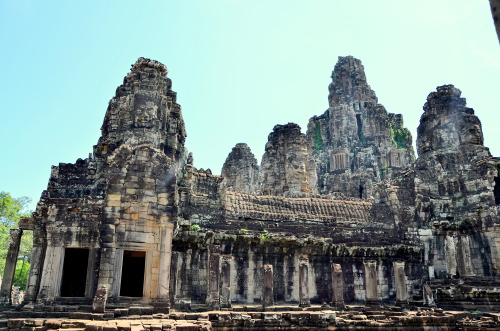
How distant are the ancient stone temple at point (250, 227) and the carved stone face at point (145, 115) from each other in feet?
0.22

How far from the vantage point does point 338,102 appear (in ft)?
176

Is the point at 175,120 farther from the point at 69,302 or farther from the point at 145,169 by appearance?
the point at 69,302

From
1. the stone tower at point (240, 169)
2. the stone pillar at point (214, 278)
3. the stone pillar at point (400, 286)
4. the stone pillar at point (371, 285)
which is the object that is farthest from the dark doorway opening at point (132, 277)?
the stone tower at point (240, 169)

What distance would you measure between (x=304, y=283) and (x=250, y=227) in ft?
12.1

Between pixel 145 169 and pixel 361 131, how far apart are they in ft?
144

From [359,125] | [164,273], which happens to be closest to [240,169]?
[359,125]

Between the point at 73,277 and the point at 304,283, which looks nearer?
the point at 73,277

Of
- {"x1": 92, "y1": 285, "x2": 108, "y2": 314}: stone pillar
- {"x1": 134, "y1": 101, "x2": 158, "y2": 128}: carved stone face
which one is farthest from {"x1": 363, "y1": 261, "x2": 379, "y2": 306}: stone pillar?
{"x1": 134, "y1": 101, "x2": 158, "y2": 128}: carved stone face

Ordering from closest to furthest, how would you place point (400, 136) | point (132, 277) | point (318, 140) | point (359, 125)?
1. point (132, 277)
2. point (359, 125)
3. point (318, 140)
4. point (400, 136)

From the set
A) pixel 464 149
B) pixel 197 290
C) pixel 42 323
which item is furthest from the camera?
pixel 464 149

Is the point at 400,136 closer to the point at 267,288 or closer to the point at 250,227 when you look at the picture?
the point at 250,227

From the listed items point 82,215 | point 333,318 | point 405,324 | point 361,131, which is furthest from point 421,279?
point 361,131

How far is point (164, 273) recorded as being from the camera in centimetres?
1281

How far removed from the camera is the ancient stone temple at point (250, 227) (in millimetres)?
12883
